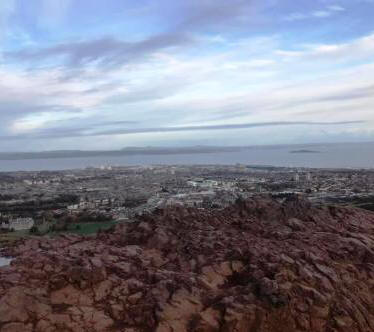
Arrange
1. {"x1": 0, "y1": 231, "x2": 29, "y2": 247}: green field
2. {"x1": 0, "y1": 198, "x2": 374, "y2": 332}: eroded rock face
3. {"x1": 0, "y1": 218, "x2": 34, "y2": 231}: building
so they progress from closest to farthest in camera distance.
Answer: {"x1": 0, "y1": 198, "x2": 374, "y2": 332}: eroded rock face
{"x1": 0, "y1": 231, "x2": 29, "y2": 247}: green field
{"x1": 0, "y1": 218, "x2": 34, "y2": 231}: building

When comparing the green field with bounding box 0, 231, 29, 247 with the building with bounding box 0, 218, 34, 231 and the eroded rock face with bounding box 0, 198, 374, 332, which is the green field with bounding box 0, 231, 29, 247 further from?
the eroded rock face with bounding box 0, 198, 374, 332

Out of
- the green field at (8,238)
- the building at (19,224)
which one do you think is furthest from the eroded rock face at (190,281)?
the building at (19,224)

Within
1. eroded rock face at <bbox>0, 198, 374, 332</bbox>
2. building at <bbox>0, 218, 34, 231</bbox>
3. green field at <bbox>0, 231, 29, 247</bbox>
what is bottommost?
building at <bbox>0, 218, 34, 231</bbox>

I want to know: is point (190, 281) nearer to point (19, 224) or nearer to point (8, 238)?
point (8, 238)

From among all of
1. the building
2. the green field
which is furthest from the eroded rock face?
the building

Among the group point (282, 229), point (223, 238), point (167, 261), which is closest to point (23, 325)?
point (167, 261)

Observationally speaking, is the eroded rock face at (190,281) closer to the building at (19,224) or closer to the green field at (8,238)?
the green field at (8,238)

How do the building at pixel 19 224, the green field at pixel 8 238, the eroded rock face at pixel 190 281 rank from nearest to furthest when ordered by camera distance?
1. the eroded rock face at pixel 190 281
2. the green field at pixel 8 238
3. the building at pixel 19 224

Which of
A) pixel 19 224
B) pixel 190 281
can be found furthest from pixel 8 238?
pixel 190 281

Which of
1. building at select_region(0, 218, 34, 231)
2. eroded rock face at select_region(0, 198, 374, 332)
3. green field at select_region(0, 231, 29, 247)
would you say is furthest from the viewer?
building at select_region(0, 218, 34, 231)

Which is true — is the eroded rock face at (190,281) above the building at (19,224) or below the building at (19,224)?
above
